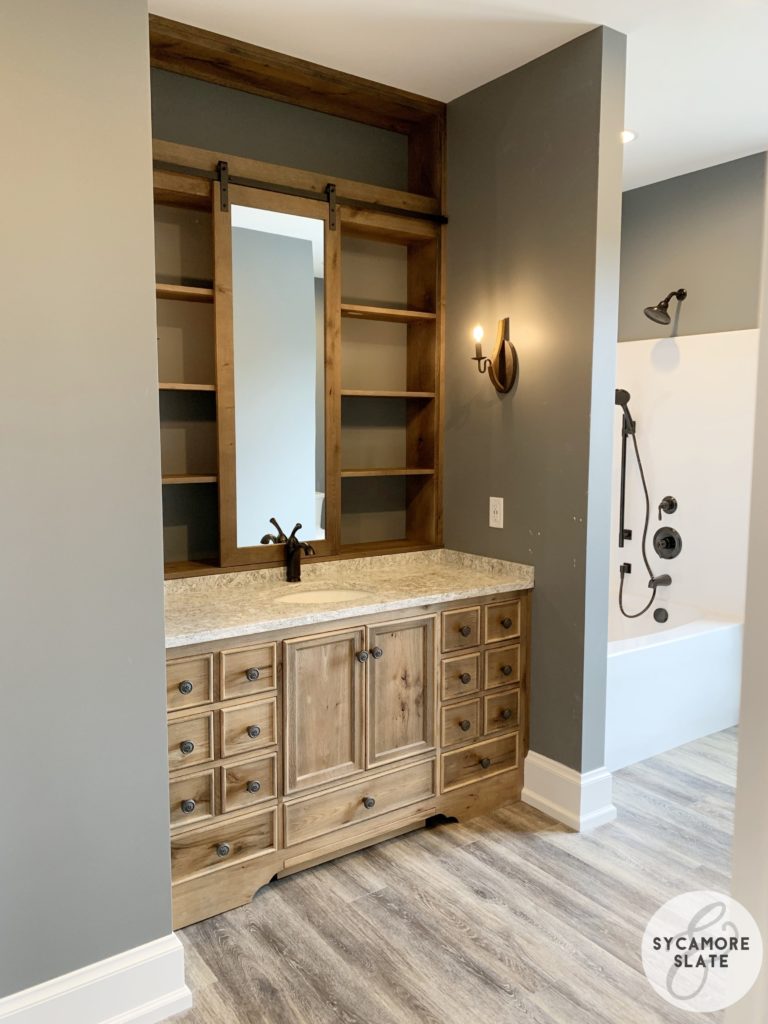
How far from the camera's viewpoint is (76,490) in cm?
177

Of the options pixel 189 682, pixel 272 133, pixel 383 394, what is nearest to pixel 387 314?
pixel 383 394

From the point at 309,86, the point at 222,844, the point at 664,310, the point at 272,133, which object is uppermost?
the point at 309,86

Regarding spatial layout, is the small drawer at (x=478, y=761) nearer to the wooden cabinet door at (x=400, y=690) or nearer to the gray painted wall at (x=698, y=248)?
the wooden cabinet door at (x=400, y=690)

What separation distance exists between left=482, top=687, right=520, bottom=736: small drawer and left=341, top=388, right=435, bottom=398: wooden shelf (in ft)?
4.12

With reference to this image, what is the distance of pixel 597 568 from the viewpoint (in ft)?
9.07

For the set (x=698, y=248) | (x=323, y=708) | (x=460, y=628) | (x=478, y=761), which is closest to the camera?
(x=323, y=708)

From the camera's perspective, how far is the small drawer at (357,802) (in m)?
2.45

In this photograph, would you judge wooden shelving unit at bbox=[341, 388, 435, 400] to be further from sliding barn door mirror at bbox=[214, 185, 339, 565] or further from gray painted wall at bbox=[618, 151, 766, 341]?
gray painted wall at bbox=[618, 151, 766, 341]

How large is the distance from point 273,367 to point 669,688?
2.26 m

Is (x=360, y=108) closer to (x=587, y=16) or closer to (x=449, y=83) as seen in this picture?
(x=449, y=83)

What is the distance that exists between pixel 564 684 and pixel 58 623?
184cm

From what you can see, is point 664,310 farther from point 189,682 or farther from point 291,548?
point 189,682

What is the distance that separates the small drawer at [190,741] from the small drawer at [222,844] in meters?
0.21

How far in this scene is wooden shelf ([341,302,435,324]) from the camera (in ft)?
10.0
